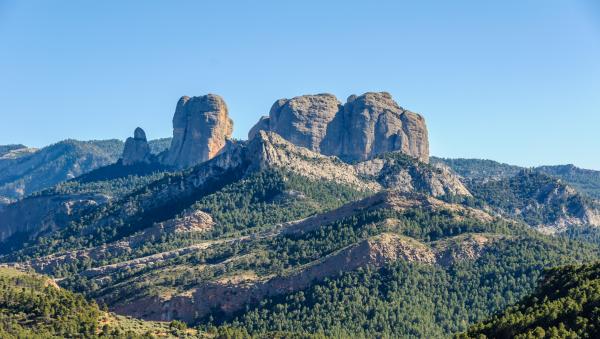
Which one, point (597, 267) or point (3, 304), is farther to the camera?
point (3, 304)

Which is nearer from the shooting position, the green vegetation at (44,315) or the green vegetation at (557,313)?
the green vegetation at (557,313)

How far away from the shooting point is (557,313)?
475ft

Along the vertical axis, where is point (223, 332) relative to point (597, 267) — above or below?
below

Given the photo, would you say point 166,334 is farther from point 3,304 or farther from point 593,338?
point 593,338

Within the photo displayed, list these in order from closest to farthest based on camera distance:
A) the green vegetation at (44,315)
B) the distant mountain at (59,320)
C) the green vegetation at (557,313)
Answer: the green vegetation at (557,313), the green vegetation at (44,315), the distant mountain at (59,320)

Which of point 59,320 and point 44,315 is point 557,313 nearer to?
point 59,320

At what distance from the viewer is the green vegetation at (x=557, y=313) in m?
139

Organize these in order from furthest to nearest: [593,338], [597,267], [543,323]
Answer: [597,267], [543,323], [593,338]

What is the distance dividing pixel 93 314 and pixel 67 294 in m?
14.8

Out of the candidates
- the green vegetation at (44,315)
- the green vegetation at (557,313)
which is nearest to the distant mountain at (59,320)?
the green vegetation at (44,315)

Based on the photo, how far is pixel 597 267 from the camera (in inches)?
6585

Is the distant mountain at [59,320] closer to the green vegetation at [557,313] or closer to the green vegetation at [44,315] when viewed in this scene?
the green vegetation at [44,315]

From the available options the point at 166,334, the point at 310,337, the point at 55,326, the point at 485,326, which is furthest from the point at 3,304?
the point at 485,326

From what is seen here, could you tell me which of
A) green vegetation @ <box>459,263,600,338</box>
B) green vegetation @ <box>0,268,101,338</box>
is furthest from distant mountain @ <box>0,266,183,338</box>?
green vegetation @ <box>459,263,600,338</box>
